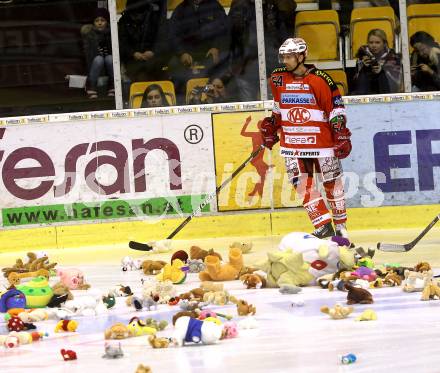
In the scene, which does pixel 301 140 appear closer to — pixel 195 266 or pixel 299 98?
pixel 299 98

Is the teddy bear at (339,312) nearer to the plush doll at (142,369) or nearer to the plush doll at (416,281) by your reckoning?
the plush doll at (416,281)

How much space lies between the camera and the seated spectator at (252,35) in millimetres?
12625

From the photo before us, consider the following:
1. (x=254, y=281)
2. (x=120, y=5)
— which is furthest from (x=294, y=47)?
(x=254, y=281)

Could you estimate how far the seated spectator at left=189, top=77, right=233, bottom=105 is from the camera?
1258 cm

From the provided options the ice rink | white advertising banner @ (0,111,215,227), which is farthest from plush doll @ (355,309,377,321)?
white advertising banner @ (0,111,215,227)

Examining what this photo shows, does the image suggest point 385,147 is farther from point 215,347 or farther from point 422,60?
point 215,347

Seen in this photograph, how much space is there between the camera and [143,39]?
1259cm

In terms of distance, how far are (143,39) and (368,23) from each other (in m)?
2.01

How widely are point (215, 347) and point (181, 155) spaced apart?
5219mm

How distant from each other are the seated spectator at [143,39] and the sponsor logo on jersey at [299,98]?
5.61 feet

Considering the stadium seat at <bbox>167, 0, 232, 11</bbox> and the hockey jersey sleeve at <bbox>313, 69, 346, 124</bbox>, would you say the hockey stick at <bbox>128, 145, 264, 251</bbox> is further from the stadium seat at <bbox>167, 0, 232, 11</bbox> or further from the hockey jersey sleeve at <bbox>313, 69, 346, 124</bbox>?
the stadium seat at <bbox>167, 0, 232, 11</bbox>

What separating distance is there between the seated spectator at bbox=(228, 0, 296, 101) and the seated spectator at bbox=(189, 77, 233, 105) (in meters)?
0.13

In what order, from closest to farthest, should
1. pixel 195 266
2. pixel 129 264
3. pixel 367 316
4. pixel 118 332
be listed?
pixel 118 332 < pixel 367 316 < pixel 195 266 < pixel 129 264

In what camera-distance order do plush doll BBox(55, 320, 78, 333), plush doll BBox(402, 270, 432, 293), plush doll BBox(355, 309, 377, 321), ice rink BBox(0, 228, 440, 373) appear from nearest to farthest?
ice rink BBox(0, 228, 440, 373) < plush doll BBox(355, 309, 377, 321) < plush doll BBox(55, 320, 78, 333) < plush doll BBox(402, 270, 432, 293)
